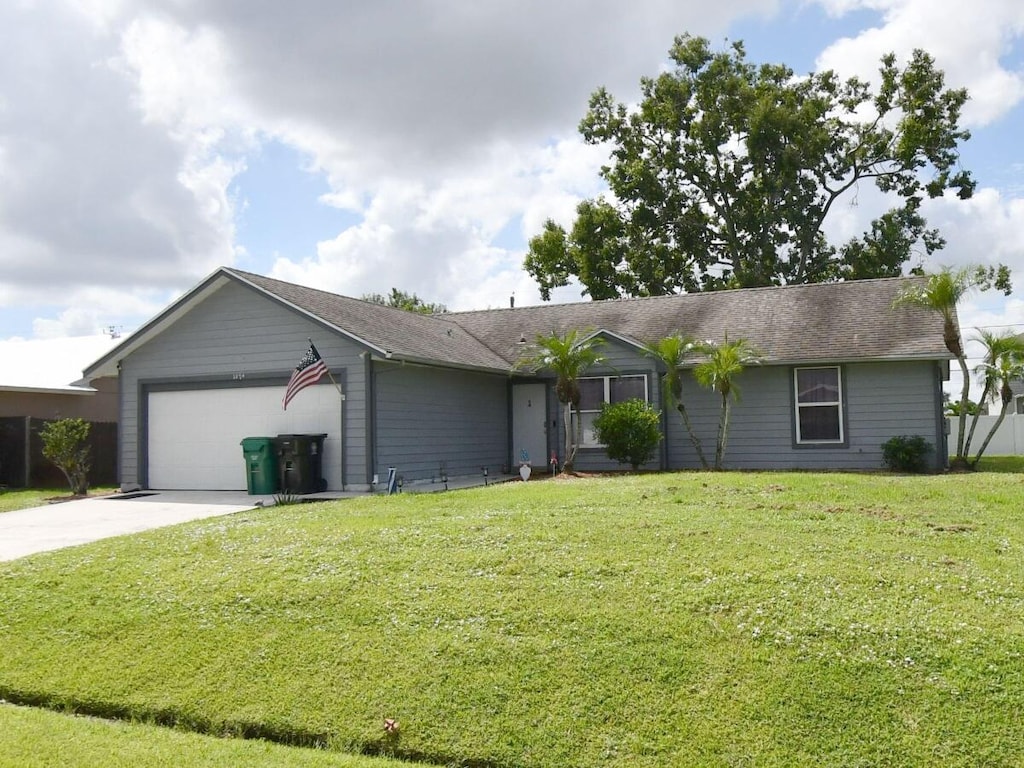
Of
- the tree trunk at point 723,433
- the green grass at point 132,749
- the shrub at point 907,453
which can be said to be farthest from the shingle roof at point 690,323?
the green grass at point 132,749

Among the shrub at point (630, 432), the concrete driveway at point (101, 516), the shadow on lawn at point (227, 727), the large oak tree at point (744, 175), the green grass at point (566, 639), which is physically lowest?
the shadow on lawn at point (227, 727)

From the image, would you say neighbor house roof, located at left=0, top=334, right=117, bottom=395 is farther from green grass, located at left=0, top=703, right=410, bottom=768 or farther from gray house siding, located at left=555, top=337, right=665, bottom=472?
green grass, located at left=0, top=703, right=410, bottom=768

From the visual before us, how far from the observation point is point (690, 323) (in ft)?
69.0

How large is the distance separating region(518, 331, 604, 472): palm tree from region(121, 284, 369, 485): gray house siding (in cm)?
389

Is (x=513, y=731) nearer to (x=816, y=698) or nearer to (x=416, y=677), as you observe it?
(x=416, y=677)

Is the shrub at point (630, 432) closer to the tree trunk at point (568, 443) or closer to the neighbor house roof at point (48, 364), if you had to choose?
the tree trunk at point (568, 443)

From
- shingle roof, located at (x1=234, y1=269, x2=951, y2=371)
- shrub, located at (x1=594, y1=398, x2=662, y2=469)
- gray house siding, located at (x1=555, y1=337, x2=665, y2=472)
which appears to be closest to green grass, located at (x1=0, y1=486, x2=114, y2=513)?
shingle roof, located at (x1=234, y1=269, x2=951, y2=371)

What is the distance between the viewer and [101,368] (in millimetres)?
18250

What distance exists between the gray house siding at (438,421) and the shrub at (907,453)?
791 cm

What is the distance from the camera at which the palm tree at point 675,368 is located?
59.3 feet

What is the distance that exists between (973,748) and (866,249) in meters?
30.7

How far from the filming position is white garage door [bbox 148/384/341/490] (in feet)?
54.2

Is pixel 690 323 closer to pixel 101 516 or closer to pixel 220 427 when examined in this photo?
pixel 220 427

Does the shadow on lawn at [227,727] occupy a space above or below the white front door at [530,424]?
A: below
